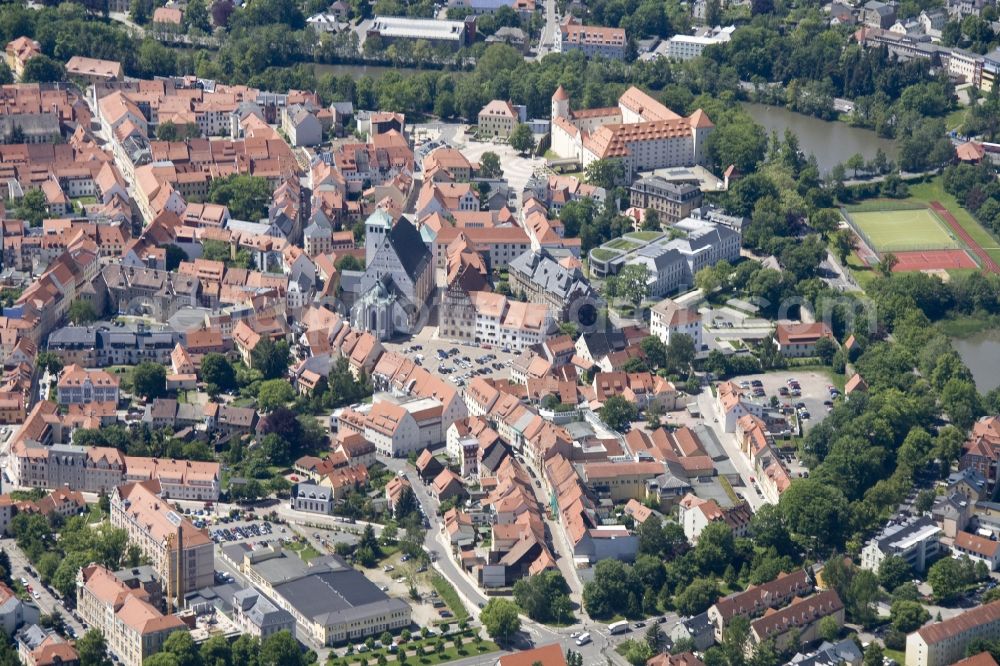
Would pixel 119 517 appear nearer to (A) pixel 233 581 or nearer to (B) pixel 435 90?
(A) pixel 233 581

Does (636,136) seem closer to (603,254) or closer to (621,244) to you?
(621,244)

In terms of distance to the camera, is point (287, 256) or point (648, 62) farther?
point (648, 62)

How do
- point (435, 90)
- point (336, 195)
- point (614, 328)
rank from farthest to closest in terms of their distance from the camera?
1. point (435, 90)
2. point (336, 195)
3. point (614, 328)

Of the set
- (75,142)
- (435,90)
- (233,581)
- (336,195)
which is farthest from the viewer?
(435,90)

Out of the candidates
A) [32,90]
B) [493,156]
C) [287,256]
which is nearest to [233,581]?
[287,256]

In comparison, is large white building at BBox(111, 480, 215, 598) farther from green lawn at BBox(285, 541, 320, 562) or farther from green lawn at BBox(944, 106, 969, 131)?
green lawn at BBox(944, 106, 969, 131)
